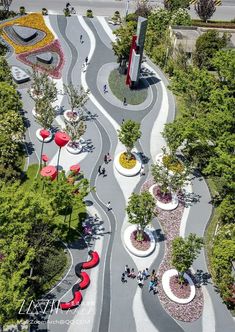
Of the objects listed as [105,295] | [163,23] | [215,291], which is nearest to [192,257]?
[215,291]

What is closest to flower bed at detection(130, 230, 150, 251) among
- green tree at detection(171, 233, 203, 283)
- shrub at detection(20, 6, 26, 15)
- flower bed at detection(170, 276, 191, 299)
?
flower bed at detection(170, 276, 191, 299)

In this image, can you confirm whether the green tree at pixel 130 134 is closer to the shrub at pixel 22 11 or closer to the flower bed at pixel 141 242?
the flower bed at pixel 141 242

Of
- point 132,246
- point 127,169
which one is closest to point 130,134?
point 127,169

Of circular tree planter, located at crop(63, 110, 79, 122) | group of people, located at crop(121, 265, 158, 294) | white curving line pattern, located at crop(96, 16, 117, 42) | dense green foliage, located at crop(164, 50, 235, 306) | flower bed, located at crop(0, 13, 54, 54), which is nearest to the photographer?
group of people, located at crop(121, 265, 158, 294)

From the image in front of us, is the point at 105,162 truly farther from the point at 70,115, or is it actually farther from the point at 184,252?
the point at 184,252

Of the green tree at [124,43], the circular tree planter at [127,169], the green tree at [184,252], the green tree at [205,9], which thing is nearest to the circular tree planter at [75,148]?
the circular tree planter at [127,169]

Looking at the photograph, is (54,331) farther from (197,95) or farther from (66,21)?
(66,21)

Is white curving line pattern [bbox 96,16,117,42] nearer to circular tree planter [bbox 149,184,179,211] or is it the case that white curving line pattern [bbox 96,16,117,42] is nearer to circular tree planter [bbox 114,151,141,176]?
A: circular tree planter [bbox 114,151,141,176]
